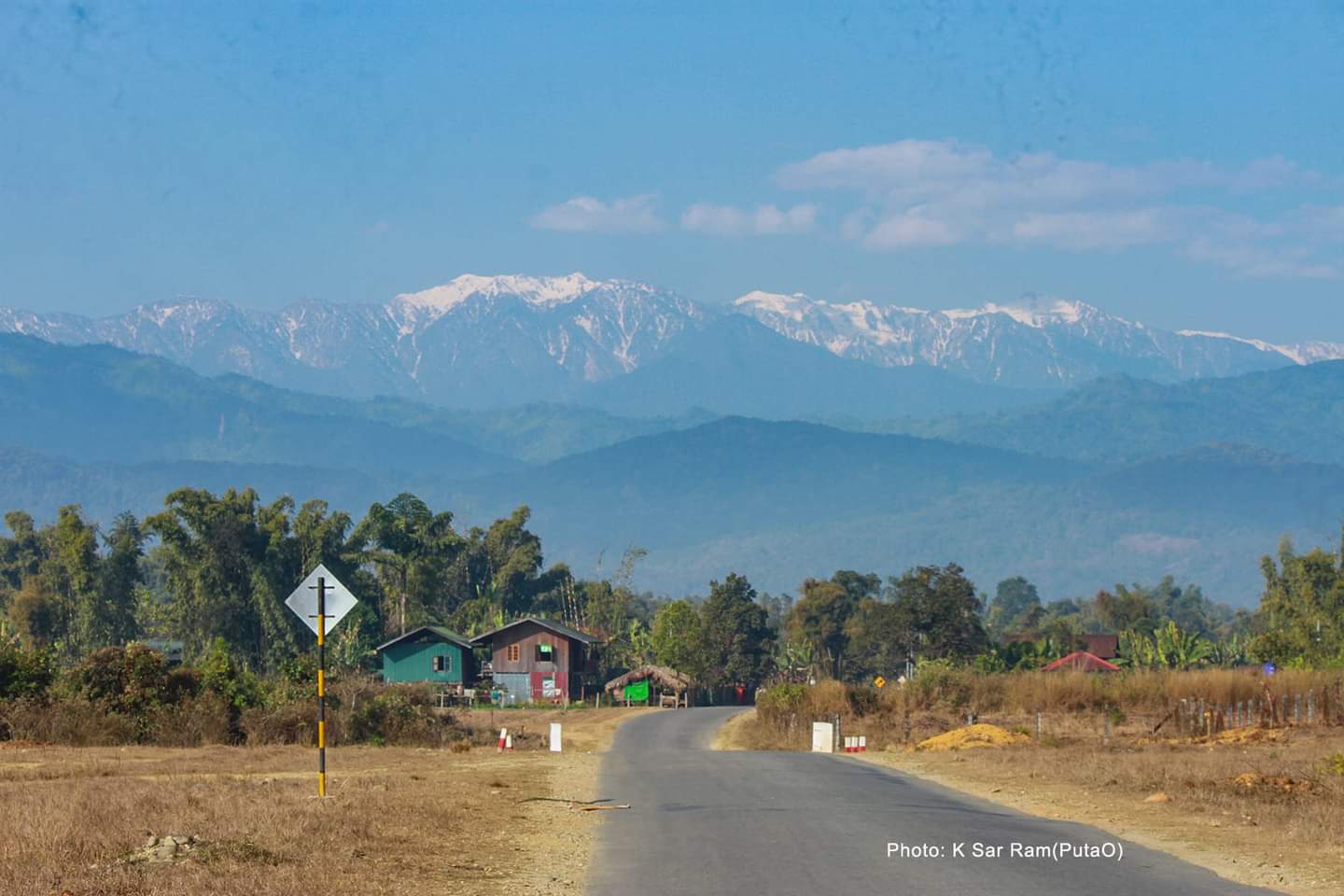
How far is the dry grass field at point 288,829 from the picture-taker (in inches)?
656

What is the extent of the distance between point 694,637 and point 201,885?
119 m

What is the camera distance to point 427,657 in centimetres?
11806

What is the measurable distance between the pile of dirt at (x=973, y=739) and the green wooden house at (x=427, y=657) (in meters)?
67.9

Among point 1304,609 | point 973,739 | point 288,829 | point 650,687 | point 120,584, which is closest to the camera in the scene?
point 288,829

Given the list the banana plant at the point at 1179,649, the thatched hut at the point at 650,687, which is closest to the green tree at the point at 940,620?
the banana plant at the point at 1179,649

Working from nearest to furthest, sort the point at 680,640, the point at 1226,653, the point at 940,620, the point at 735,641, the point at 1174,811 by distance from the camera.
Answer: the point at 1174,811
the point at 940,620
the point at 680,640
the point at 735,641
the point at 1226,653

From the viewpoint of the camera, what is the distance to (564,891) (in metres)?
17.0

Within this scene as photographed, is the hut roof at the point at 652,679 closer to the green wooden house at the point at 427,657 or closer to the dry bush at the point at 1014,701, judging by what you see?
the green wooden house at the point at 427,657

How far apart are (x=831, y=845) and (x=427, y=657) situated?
3947 inches

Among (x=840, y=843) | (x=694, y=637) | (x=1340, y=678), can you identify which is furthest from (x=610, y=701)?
(x=840, y=843)

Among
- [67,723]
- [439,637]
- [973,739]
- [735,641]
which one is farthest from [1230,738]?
[735,641]

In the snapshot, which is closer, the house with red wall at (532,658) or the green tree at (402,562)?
the house with red wall at (532,658)

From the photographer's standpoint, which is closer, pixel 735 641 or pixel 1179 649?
pixel 1179 649

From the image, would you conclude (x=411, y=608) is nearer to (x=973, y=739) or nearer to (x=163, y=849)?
(x=973, y=739)
